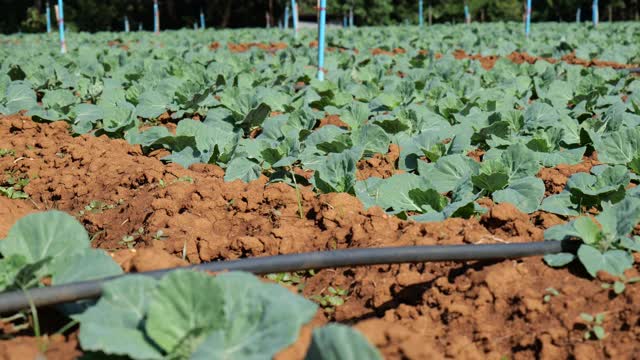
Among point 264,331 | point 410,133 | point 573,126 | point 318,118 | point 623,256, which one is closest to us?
point 264,331

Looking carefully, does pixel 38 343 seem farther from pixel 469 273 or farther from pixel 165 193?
pixel 165 193

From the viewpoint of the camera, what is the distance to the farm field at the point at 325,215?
1799 millimetres

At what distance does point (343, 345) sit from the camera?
57.7 inches

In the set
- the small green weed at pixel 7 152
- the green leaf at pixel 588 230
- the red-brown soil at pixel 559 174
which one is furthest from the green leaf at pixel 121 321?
the small green weed at pixel 7 152

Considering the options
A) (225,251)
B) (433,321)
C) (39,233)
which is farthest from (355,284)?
(39,233)

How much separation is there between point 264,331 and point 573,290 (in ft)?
3.63

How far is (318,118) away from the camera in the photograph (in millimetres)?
5434

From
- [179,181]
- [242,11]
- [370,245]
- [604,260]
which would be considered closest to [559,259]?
[604,260]

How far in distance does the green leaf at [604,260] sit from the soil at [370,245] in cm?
5

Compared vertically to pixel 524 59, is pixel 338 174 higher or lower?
lower

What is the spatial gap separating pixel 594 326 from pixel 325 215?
1339mm

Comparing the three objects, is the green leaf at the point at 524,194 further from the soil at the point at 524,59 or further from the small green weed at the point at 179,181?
the soil at the point at 524,59

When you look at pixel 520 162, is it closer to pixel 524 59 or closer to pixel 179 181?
pixel 179 181

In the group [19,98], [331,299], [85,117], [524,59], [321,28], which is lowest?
[331,299]
